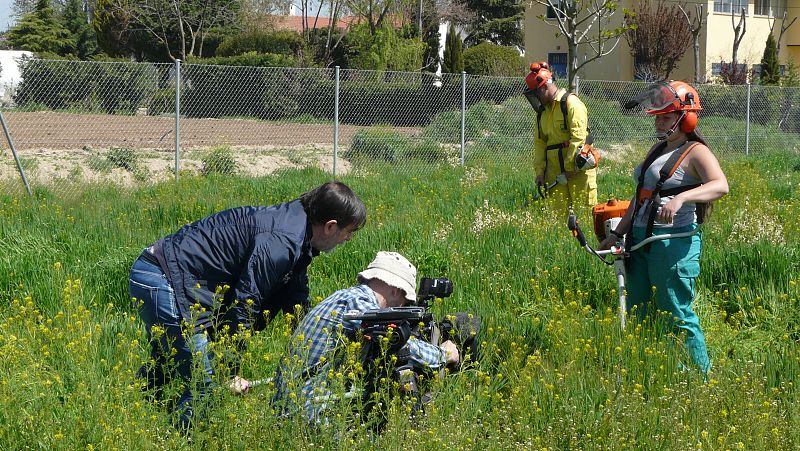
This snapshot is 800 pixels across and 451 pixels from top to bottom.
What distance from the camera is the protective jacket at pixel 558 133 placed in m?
8.54

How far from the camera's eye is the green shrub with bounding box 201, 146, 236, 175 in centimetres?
1473

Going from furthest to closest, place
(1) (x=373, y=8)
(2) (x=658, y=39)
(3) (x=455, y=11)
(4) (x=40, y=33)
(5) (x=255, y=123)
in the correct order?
(3) (x=455, y=11), (4) (x=40, y=33), (2) (x=658, y=39), (1) (x=373, y=8), (5) (x=255, y=123)

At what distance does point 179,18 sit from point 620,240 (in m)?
35.8

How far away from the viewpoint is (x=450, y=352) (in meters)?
4.59

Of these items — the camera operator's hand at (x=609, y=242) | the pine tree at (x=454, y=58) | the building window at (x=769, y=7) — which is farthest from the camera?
the building window at (x=769, y=7)

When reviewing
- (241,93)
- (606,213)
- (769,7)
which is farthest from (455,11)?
(606,213)

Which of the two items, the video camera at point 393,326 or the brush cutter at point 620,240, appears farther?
the brush cutter at point 620,240

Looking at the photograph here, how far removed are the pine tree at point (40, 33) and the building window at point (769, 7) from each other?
3481 cm

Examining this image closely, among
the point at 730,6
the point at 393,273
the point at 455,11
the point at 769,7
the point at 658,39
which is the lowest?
the point at 393,273

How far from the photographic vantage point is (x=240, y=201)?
36.7 ft

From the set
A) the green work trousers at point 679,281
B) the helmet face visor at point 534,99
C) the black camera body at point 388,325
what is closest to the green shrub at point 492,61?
the helmet face visor at point 534,99

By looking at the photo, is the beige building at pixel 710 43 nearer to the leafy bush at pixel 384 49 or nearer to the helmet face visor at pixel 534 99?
the leafy bush at pixel 384 49

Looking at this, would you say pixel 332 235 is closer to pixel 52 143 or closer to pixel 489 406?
pixel 489 406

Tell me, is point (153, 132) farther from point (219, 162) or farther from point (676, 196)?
point (676, 196)
